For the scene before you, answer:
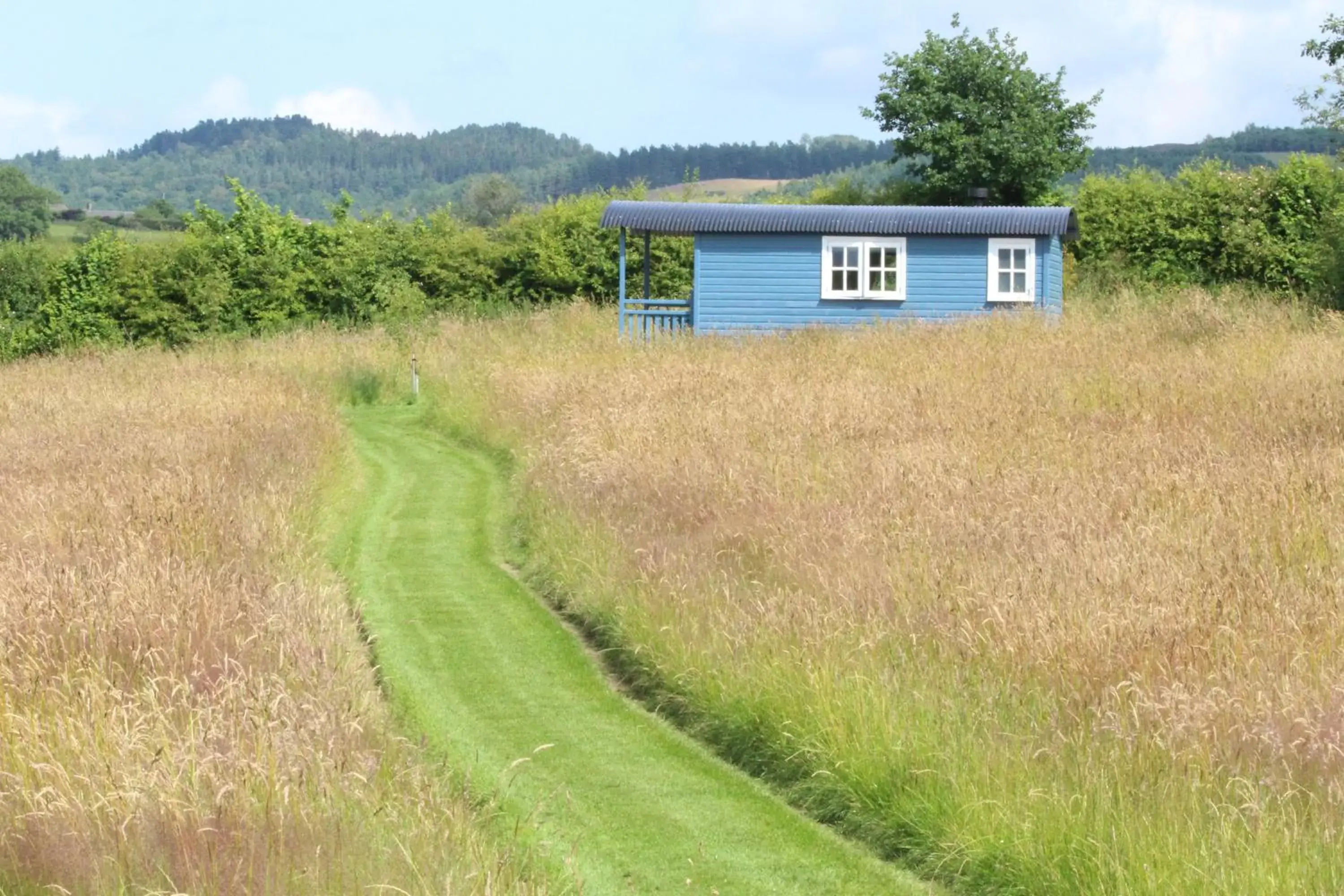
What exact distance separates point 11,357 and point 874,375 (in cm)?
2325

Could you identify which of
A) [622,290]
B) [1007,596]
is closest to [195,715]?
[1007,596]

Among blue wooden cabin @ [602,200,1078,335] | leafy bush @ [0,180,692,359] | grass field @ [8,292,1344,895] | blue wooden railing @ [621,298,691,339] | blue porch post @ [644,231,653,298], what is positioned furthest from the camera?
leafy bush @ [0,180,692,359]

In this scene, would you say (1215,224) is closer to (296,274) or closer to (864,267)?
(864,267)

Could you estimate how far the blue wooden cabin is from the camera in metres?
29.3

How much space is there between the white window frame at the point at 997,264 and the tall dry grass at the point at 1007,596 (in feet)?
37.3

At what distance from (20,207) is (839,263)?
98.9 meters

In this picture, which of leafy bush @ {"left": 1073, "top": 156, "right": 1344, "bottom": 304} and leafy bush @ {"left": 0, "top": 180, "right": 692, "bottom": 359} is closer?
leafy bush @ {"left": 1073, "top": 156, "right": 1344, "bottom": 304}

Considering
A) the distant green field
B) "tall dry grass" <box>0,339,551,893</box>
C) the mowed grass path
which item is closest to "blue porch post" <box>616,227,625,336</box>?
the mowed grass path

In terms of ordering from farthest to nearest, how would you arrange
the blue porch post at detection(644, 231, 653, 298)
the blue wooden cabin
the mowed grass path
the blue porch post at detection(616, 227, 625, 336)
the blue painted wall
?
the blue porch post at detection(644, 231, 653, 298) → the blue painted wall → the blue wooden cabin → the blue porch post at detection(616, 227, 625, 336) → the mowed grass path

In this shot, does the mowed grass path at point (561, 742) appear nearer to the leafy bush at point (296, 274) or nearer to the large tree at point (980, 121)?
the leafy bush at point (296, 274)

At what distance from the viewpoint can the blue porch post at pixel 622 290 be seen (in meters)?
28.6

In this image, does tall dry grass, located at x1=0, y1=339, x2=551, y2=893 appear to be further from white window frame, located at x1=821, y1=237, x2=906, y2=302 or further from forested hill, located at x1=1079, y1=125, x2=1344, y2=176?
forested hill, located at x1=1079, y1=125, x2=1344, y2=176

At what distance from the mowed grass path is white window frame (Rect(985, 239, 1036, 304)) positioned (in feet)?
55.9

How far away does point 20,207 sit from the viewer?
370 ft
